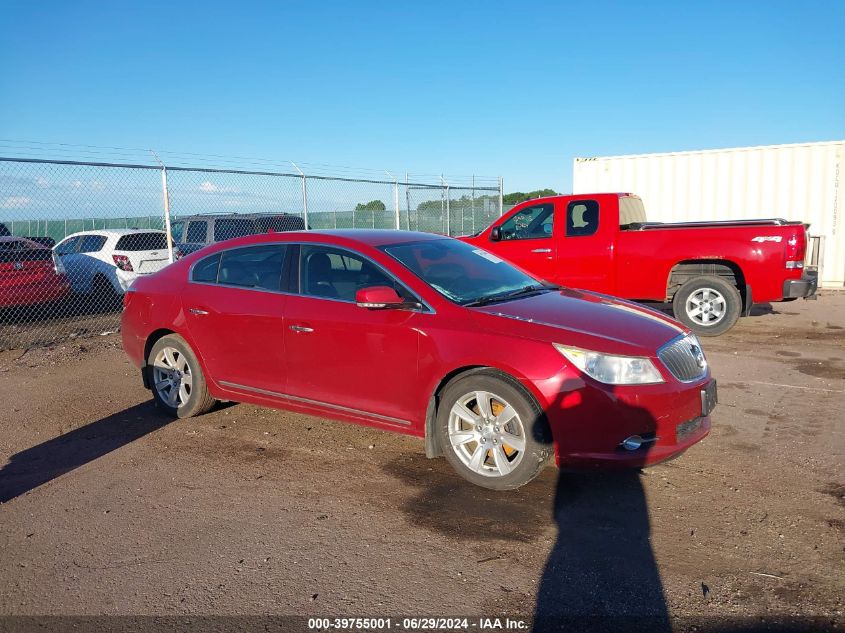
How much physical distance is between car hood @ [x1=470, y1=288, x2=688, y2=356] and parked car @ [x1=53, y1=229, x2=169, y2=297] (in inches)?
363

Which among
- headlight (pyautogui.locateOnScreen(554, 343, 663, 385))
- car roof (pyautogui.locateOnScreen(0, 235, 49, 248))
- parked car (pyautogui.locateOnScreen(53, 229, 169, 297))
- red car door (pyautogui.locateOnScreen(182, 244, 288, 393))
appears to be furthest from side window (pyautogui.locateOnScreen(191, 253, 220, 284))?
parked car (pyautogui.locateOnScreen(53, 229, 169, 297))

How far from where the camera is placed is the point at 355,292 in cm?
495

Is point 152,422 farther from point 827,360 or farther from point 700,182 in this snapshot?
point 700,182

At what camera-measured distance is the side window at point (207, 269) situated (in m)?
5.76

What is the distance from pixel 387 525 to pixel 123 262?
9.78 metres

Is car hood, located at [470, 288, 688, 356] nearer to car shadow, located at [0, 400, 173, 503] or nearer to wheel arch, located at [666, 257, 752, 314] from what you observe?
car shadow, located at [0, 400, 173, 503]

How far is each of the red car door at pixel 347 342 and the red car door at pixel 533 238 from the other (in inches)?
205

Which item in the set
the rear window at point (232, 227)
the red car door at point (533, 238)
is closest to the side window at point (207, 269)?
the red car door at point (533, 238)

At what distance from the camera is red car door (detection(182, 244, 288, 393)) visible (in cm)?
524

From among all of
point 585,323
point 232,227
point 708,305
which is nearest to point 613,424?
point 585,323

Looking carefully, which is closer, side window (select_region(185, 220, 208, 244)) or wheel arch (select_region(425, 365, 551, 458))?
wheel arch (select_region(425, 365, 551, 458))

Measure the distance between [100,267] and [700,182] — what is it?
12025mm

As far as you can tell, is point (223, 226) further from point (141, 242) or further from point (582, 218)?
point (582, 218)

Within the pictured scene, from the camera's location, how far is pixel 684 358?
4.38m
